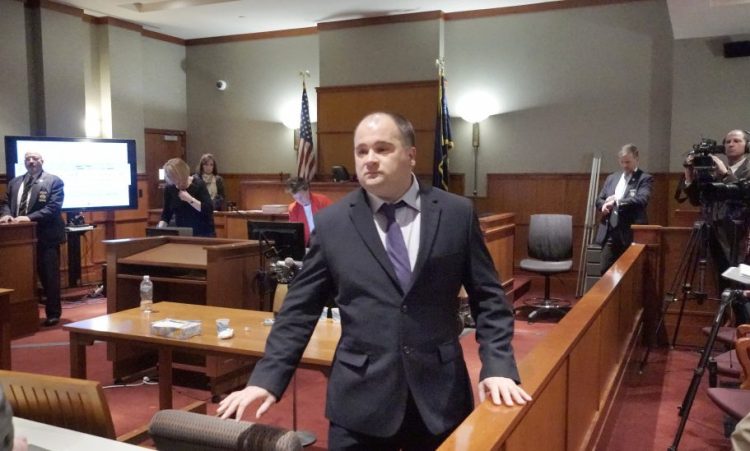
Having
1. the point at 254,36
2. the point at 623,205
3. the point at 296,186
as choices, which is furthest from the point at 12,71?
the point at 623,205

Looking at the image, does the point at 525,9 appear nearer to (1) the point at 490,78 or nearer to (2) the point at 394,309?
(1) the point at 490,78

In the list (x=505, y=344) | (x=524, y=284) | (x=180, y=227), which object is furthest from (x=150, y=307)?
(x=524, y=284)

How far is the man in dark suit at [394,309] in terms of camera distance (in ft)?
5.18

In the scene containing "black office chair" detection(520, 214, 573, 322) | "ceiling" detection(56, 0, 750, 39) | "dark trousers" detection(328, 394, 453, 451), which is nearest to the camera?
"dark trousers" detection(328, 394, 453, 451)

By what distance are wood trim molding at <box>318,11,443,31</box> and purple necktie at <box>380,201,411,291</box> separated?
7.17 meters

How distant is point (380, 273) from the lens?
1.58m

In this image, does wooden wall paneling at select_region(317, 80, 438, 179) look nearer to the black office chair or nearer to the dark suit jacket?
the black office chair

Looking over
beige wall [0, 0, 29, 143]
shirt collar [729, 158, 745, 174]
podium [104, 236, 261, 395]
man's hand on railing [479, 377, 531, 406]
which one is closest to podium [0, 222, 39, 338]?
podium [104, 236, 261, 395]

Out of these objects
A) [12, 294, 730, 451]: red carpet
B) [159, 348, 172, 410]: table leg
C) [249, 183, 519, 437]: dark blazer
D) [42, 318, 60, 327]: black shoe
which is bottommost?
[12, 294, 730, 451]: red carpet

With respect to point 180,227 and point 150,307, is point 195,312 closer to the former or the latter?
point 150,307

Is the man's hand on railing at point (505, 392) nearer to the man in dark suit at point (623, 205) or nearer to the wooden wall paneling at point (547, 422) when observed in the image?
the wooden wall paneling at point (547, 422)

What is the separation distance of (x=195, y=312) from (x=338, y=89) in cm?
592

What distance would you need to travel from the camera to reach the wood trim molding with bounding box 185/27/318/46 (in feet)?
31.1

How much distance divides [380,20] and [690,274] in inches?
203
